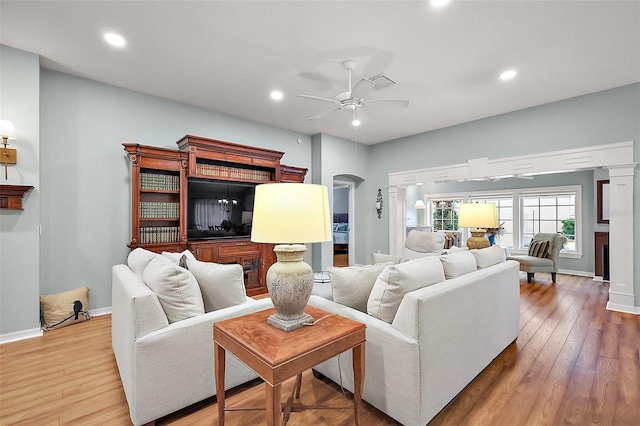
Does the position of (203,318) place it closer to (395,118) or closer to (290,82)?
(290,82)

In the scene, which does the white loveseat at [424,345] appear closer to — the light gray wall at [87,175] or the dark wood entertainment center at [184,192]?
the dark wood entertainment center at [184,192]

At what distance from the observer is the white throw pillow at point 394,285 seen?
5.75 feet

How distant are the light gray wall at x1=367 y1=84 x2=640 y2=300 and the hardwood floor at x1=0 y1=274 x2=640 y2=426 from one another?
6.47 ft

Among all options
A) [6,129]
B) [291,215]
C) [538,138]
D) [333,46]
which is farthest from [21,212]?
[538,138]

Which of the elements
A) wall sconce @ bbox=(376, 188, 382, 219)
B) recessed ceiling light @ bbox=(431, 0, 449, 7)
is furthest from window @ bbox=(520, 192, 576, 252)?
recessed ceiling light @ bbox=(431, 0, 449, 7)

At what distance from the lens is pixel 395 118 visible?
496 centimetres

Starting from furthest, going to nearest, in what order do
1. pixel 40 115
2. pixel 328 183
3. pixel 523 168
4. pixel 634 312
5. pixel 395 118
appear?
pixel 328 183
pixel 395 118
pixel 523 168
pixel 634 312
pixel 40 115

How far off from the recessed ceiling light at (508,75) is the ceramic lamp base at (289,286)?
340 centimetres

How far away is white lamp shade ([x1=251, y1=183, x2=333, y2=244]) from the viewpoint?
1.46 meters

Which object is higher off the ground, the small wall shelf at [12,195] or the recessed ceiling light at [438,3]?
the recessed ceiling light at [438,3]

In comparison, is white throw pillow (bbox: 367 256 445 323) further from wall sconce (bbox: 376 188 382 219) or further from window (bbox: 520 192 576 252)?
window (bbox: 520 192 576 252)

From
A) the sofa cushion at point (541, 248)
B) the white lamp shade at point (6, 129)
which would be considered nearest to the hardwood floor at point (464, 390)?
the white lamp shade at point (6, 129)

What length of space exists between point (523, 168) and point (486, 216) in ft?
5.96

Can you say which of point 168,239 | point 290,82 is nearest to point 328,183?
point 290,82
